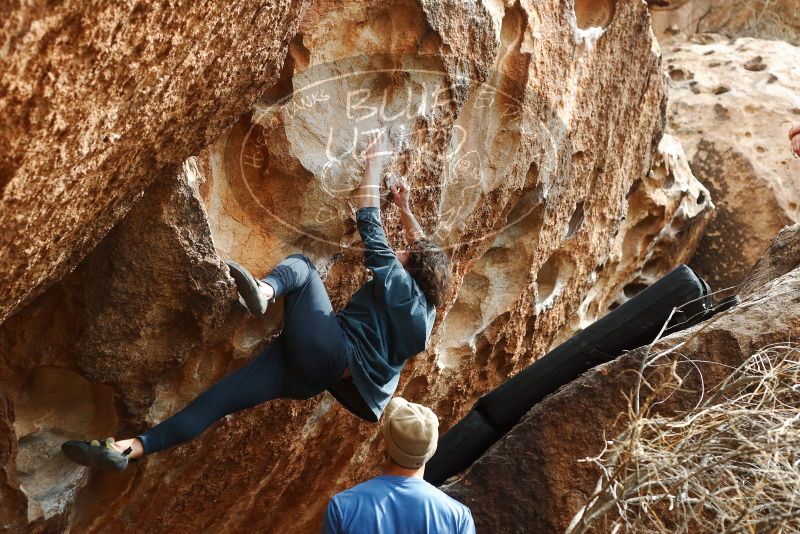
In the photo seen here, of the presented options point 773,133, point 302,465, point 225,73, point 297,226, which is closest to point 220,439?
point 302,465

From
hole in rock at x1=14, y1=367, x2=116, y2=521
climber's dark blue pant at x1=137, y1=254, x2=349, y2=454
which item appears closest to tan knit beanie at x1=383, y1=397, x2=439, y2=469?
climber's dark blue pant at x1=137, y1=254, x2=349, y2=454

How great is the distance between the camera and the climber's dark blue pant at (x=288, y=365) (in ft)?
9.98

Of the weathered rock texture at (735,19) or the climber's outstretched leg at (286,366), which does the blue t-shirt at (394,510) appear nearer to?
the climber's outstretched leg at (286,366)

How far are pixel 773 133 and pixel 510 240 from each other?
121 inches

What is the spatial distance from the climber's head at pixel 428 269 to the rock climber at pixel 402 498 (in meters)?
0.76

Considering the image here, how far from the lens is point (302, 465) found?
4.09 meters

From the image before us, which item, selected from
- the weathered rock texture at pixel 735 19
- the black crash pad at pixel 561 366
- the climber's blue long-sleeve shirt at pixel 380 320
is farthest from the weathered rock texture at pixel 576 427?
the weathered rock texture at pixel 735 19

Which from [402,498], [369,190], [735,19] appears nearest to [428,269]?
[369,190]

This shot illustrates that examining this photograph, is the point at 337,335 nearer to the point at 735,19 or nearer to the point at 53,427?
the point at 53,427

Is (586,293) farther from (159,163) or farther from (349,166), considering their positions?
(159,163)

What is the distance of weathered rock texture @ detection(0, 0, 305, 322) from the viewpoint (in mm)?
1943

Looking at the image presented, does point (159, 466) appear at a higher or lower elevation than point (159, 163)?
lower

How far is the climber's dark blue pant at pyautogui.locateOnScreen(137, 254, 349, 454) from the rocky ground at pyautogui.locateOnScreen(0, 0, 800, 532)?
18 centimetres

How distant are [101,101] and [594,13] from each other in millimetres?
2944
